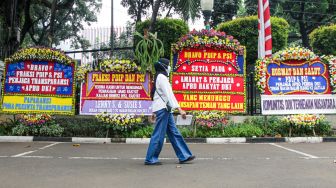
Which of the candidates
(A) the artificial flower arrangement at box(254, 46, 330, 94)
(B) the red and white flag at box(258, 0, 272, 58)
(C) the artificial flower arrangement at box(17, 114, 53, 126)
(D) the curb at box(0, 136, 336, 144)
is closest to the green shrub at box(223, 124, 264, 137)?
(D) the curb at box(0, 136, 336, 144)

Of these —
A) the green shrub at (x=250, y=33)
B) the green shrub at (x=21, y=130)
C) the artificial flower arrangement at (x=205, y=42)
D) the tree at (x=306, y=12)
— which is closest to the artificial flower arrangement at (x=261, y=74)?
the artificial flower arrangement at (x=205, y=42)

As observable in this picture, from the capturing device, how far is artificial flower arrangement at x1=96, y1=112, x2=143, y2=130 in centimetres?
1098

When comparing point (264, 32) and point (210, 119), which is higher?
point (264, 32)

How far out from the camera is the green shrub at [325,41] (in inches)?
748

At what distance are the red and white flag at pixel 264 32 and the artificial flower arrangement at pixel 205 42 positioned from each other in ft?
8.15

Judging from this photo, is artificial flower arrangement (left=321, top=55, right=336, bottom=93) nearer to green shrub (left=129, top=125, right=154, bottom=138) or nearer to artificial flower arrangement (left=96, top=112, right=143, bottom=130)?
green shrub (left=129, top=125, right=154, bottom=138)

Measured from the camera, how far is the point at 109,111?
36.8 feet

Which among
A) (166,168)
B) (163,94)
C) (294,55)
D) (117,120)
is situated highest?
(294,55)

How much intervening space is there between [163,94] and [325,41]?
1491 centimetres

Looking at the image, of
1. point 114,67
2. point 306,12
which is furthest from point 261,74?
point 306,12

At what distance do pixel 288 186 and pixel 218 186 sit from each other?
34.8 inches

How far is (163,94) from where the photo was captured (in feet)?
22.0

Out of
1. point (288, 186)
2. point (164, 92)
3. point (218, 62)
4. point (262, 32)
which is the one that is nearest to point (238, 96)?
point (218, 62)

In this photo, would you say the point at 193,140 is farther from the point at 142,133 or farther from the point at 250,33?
the point at 250,33
